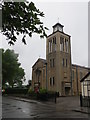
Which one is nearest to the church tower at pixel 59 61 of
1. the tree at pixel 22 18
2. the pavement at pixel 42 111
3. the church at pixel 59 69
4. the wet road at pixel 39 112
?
the church at pixel 59 69

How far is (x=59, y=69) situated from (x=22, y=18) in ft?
101

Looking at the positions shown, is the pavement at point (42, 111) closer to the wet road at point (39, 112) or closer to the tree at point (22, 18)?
the wet road at point (39, 112)

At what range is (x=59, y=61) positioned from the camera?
36.0m

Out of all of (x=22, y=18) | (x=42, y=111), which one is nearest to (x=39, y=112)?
(x=42, y=111)

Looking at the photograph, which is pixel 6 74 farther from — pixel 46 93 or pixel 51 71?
pixel 46 93

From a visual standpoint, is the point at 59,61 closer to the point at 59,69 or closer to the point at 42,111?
the point at 59,69

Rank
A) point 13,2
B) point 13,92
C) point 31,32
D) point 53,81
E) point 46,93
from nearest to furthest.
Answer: point 13,2, point 31,32, point 46,93, point 53,81, point 13,92

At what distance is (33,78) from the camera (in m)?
44.4

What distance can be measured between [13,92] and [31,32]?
40.4 metres

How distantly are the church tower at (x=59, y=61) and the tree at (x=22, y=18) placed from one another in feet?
96.5

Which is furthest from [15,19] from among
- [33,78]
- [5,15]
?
[33,78]

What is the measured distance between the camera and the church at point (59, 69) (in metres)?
35.7

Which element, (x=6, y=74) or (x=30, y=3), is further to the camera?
(x=6, y=74)

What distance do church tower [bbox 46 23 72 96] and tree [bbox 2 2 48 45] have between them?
29.4 metres
